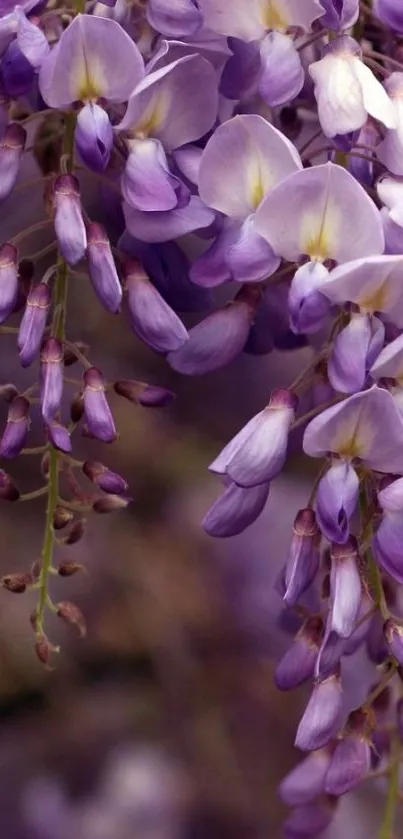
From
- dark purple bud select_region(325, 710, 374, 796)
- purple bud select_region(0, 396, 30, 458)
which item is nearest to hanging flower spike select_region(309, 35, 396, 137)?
purple bud select_region(0, 396, 30, 458)

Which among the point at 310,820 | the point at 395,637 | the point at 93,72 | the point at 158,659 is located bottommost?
the point at 158,659

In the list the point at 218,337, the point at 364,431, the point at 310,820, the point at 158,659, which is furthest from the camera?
the point at 158,659

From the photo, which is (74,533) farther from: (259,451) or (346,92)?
(346,92)

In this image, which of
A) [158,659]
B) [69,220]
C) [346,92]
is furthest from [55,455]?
[158,659]

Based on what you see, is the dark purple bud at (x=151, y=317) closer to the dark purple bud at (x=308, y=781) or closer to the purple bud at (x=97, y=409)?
the purple bud at (x=97, y=409)

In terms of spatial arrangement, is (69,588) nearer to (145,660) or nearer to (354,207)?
(145,660)

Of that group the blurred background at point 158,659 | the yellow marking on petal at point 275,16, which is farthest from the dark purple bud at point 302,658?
the blurred background at point 158,659

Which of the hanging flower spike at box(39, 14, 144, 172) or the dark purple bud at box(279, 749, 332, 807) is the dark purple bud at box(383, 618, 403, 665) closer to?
the dark purple bud at box(279, 749, 332, 807)
